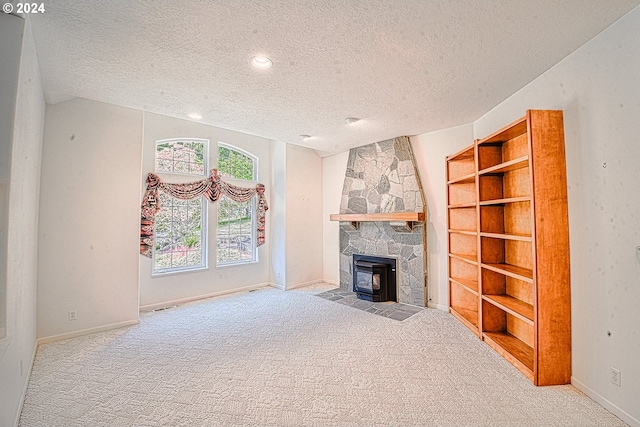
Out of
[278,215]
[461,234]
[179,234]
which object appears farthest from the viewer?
[278,215]

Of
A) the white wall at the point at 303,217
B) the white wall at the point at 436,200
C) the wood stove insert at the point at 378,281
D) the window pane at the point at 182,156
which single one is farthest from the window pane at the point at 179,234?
the white wall at the point at 436,200

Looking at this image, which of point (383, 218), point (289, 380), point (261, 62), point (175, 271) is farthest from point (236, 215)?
point (289, 380)

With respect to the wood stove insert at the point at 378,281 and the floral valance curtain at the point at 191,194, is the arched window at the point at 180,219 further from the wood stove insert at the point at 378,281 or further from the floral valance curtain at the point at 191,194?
the wood stove insert at the point at 378,281

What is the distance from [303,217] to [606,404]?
4630 mm

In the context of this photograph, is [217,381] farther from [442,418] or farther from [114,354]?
[442,418]

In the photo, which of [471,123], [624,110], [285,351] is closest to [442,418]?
[285,351]

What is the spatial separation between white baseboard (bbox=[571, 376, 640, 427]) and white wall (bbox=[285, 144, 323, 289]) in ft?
13.6

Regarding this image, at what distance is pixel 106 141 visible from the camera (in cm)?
349

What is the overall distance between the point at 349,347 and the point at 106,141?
377 centimetres

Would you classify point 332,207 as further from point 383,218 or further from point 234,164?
point 234,164

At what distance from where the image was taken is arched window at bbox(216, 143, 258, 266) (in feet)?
17.0

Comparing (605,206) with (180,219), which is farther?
(180,219)


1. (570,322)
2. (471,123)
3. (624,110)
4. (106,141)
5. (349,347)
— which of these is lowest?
(349,347)

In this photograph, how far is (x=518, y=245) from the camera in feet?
10.0
